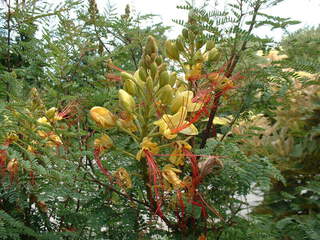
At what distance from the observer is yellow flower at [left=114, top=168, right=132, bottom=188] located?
46.1 inches

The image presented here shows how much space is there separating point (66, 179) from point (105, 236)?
499 mm

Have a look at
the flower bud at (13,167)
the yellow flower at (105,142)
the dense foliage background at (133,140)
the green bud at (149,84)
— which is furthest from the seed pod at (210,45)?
the flower bud at (13,167)

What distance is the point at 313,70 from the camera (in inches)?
52.7

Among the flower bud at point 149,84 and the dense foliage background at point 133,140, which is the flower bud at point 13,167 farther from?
the flower bud at point 149,84

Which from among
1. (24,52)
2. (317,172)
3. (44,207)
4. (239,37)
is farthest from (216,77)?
(317,172)

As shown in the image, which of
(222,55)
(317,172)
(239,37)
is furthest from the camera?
(317,172)

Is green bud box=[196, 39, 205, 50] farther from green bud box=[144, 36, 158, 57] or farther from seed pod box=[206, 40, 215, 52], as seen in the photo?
green bud box=[144, 36, 158, 57]

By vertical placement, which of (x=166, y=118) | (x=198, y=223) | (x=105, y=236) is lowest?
(x=105, y=236)

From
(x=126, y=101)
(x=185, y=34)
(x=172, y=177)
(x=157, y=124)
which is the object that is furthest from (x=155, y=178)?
(x=185, y=34)

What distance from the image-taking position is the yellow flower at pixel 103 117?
117 centimetres

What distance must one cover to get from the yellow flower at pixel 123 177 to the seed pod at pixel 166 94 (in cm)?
30

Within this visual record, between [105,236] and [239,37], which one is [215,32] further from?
[105,236]

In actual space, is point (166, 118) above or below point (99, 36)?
below

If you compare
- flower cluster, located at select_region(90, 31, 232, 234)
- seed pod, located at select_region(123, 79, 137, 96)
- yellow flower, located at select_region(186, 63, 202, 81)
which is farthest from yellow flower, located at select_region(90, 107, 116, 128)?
yellow flower, located at select_region(186, 63, 202, 81)
